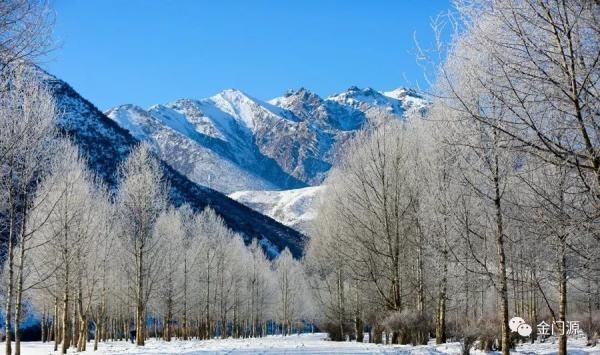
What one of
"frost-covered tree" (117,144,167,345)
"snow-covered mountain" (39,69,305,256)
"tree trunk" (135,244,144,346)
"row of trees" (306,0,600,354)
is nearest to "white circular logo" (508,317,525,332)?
"row of trees" (306,0,600,354)

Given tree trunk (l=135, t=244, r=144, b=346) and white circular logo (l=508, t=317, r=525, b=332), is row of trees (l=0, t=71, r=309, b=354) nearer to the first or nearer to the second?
tree trunk (l=135, t=244, r=144, b=346)

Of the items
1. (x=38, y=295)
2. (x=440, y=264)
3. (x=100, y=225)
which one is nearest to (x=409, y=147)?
(x=440, y=264)

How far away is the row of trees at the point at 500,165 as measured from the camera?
499 centimetres

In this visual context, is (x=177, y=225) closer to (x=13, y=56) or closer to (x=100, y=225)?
(x=100, y=225)

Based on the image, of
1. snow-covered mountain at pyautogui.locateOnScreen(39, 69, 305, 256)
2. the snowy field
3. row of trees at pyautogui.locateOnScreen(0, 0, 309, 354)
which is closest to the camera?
row of trees at pyautogui.locateOnScreen(0, 0, 309, 354)

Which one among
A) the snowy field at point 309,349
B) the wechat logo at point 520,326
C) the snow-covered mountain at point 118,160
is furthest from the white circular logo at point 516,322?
the snow-covered mountain at point 118,160

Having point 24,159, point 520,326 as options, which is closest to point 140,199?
point 24,159

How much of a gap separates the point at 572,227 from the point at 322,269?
35.9 m

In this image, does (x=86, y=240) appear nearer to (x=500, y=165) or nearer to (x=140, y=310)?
(x=140, y=310)

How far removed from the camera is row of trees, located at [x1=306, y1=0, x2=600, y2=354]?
16.4 ft

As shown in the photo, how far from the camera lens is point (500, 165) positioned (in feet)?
40.4

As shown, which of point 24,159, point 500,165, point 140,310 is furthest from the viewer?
point 140,310

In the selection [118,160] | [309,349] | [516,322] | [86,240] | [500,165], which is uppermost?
[118,160]

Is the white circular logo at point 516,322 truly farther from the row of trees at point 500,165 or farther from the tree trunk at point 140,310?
the tree trunk at point 140,310
